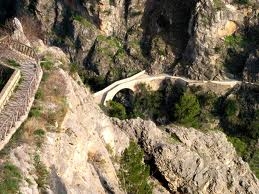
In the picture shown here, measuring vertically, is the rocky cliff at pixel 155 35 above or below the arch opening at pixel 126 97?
above

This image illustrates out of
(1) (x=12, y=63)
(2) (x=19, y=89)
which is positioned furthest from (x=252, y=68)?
(2) (x=19, y=89)

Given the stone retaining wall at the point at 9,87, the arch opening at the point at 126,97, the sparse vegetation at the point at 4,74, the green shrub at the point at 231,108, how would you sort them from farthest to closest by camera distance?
the arch opening at the point at 126,97 → the green shrub at the point at 231,108 → the sparse vegetation at the point at 4,74 → the stone retaining wall at the point at 9,87

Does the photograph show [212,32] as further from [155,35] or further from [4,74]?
[4,74]

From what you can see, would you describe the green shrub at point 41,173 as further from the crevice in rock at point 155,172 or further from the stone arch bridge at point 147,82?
the stone arch bridge at point 147,82

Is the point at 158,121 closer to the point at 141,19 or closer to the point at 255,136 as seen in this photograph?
the point at 255,136

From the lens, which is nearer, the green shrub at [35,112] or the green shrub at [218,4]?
the green shrub at [35,112]

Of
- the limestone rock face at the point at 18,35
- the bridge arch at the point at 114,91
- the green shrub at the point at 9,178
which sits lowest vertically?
the bridge arch at the point at 114,91

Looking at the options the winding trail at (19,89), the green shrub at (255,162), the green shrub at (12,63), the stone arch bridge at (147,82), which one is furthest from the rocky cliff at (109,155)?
the stone arch bridge at (147,82)
